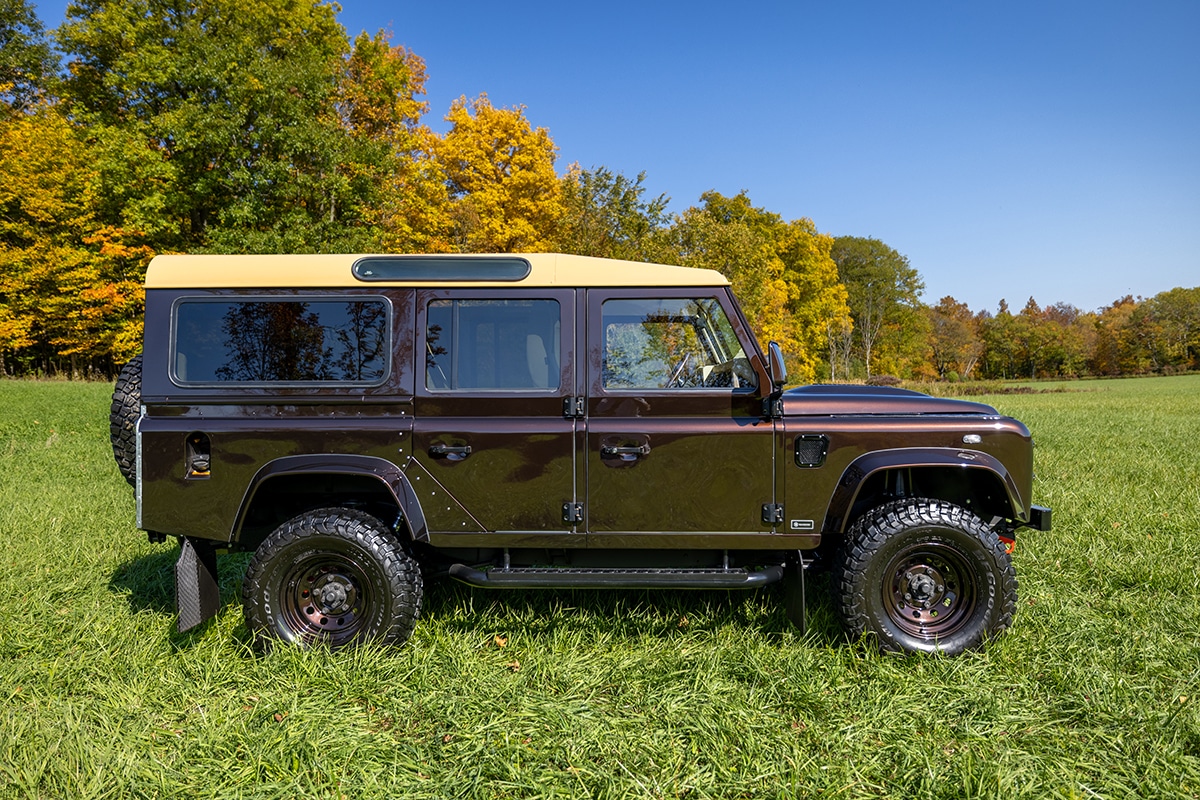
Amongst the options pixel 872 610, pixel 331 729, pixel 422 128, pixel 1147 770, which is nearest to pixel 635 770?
pixel 331 729

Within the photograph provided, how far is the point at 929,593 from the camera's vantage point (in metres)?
3.79

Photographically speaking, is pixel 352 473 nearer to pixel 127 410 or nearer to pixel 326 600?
pixel 326 600

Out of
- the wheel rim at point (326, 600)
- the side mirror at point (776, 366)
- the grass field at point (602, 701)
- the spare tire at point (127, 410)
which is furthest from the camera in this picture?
the spare tire at point (127, 410)

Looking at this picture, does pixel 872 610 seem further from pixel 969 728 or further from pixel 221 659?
pixel 221 659

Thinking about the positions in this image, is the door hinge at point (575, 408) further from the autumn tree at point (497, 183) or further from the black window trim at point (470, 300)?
the autumn tree at point (497, 183)

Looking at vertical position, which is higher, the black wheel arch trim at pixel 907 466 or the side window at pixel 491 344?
the side window at pixel 491 344

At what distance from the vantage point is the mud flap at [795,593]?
3.83 m

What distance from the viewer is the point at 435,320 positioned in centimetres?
387

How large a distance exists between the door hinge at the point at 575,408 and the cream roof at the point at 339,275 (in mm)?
675

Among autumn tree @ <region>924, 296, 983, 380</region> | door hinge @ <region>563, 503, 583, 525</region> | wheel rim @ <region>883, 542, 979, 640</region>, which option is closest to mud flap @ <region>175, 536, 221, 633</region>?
door hinge @ <region>563, 503, 583, 525</region>

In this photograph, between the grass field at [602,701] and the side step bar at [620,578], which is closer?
the grass field at [602,701]

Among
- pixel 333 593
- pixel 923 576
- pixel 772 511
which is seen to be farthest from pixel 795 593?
pixel 333 593

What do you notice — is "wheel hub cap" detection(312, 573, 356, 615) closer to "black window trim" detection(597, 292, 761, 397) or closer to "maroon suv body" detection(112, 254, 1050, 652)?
"maroon suv body" detection(112, 254, 1050, 652)

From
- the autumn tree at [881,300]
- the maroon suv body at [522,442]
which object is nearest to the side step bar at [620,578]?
the maroon suv body at [522,442]
